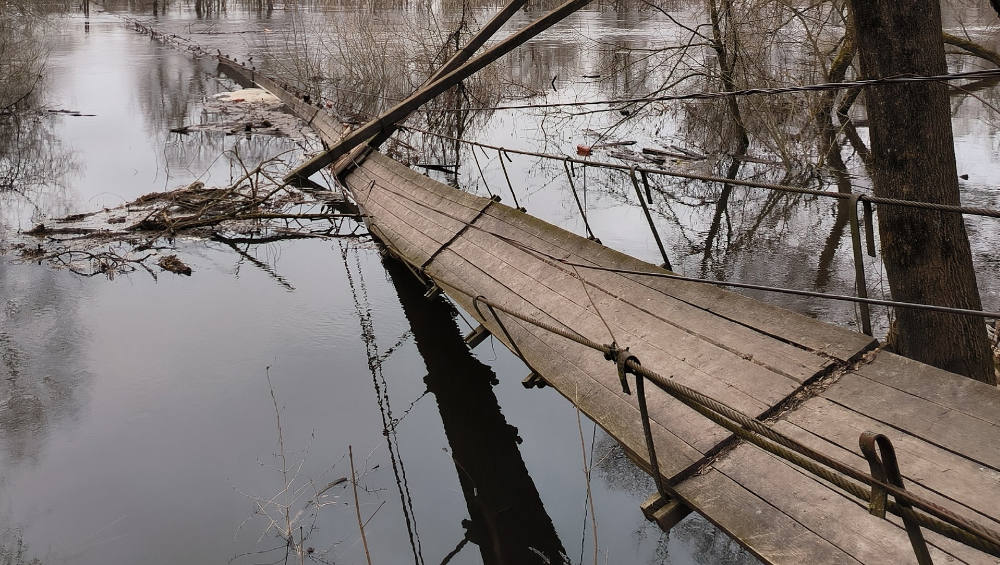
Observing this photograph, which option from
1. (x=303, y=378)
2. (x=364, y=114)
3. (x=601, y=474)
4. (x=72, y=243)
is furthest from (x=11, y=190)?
(x=601, y=474)

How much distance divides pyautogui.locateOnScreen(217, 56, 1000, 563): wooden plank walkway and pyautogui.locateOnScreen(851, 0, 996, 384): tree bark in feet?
2.01

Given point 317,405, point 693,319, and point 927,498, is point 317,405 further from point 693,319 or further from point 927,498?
point 927,498

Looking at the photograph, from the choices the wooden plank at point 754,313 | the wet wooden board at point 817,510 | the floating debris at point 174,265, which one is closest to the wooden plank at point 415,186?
the wooden plank at point 754,313

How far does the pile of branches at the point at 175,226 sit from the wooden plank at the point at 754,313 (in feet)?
11.7

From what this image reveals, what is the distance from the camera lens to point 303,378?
4961 mm

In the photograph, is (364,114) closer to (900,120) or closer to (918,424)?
(900,120)

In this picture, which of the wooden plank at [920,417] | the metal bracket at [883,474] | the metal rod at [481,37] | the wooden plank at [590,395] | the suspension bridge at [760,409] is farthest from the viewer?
the metal rod at [481,37]

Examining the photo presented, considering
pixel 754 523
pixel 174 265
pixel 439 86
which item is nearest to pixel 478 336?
pixel 754 523

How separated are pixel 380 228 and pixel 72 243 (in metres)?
3.07

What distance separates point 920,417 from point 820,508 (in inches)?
22.8

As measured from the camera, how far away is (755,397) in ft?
10.2

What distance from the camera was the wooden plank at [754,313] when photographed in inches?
130

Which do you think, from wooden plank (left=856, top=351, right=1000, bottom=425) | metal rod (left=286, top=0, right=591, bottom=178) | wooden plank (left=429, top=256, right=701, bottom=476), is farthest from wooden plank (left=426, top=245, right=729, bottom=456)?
metal rod (left=286, top=0, right=591, bottom=178)

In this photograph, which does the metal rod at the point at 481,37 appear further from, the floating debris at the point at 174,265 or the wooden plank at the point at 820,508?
the wooden plank at the point at 820,508
